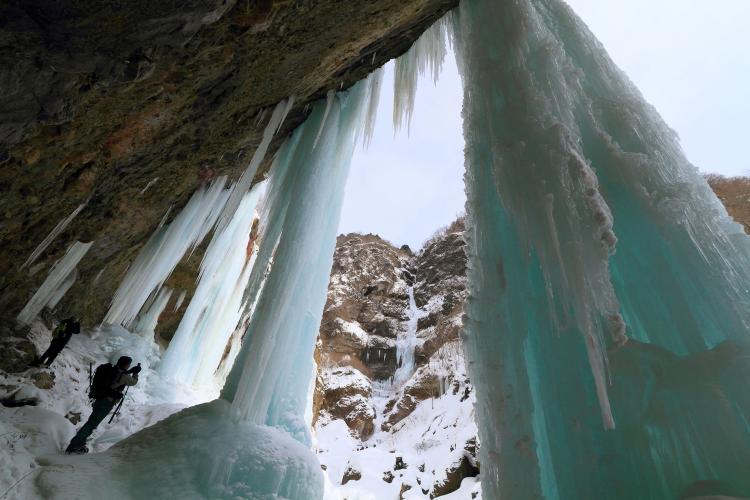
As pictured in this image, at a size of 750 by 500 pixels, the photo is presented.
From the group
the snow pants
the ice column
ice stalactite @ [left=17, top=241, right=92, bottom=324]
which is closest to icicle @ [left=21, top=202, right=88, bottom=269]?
ice stalactite @ [left=17, top=241, right=92, bottom=324]

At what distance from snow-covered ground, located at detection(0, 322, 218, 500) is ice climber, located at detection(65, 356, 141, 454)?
17cm

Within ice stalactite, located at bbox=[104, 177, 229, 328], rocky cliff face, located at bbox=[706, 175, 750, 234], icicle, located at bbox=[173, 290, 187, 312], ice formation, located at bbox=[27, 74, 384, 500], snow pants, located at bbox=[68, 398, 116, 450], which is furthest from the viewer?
rocky cliff face, located at bbox=[706, 175, 750, 234]

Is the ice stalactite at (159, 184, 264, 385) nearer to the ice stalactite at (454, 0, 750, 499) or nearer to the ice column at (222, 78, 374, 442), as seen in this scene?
the ice column at (222, 78, 374, 442)

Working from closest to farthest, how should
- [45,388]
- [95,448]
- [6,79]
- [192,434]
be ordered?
[6,79] < [192,434] < [95,448] < [45,388]

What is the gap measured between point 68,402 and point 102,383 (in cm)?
158

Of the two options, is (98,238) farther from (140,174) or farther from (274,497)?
(274,497)

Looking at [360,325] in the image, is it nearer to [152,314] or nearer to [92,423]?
[152,314]

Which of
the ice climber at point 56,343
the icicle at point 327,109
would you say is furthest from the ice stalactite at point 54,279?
the icicle at point 327,109

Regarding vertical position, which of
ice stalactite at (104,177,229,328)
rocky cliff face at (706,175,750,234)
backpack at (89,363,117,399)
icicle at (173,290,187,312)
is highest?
rocky cliff face at (706,175,750,234)

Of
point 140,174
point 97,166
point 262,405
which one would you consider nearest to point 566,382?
point 262,405

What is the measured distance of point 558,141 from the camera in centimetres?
239

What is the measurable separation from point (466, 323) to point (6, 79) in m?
3.22

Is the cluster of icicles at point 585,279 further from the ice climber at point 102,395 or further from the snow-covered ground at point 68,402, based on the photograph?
the ice climber at point 102,395

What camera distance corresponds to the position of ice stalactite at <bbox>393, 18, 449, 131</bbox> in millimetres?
5016
